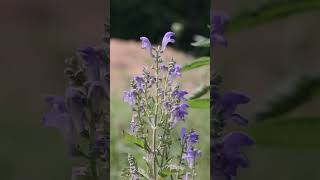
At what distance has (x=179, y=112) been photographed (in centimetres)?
159

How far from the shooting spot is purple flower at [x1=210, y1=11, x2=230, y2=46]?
1.37 m

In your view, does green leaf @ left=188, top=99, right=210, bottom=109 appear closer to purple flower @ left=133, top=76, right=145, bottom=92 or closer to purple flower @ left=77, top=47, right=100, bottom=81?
purple flower @ left=133, top=76, right=145, bottom=92

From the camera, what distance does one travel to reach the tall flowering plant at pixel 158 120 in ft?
5.28

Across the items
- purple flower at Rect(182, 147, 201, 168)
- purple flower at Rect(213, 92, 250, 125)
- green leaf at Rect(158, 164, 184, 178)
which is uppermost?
purple flower at Rect(213, 92, 250, 125)

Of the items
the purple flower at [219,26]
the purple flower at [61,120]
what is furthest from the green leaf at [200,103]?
the purple flower at [61,120]

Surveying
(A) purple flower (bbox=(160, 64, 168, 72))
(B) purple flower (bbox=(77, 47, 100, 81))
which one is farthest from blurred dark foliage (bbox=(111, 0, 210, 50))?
(B) purple flower (bbox=(77, 47, 100, 81))

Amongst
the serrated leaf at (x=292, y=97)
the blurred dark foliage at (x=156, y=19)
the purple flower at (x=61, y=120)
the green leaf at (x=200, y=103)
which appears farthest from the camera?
the blurred dark foliage at (x=156, y=19)

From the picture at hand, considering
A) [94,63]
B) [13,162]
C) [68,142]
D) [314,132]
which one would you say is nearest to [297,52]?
[314,132]

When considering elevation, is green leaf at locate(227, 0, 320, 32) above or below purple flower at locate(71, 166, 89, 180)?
above

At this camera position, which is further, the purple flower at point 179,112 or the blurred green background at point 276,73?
the purple flower at point 179,112

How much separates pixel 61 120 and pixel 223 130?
1.34 ft

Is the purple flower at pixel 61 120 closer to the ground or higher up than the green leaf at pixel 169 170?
higher up

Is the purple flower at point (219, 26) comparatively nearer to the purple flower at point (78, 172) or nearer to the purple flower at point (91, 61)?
the purple flower at point (91, 61)

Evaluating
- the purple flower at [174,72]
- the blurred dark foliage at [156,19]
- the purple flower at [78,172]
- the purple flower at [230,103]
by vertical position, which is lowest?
the purple flower at [78,172]
